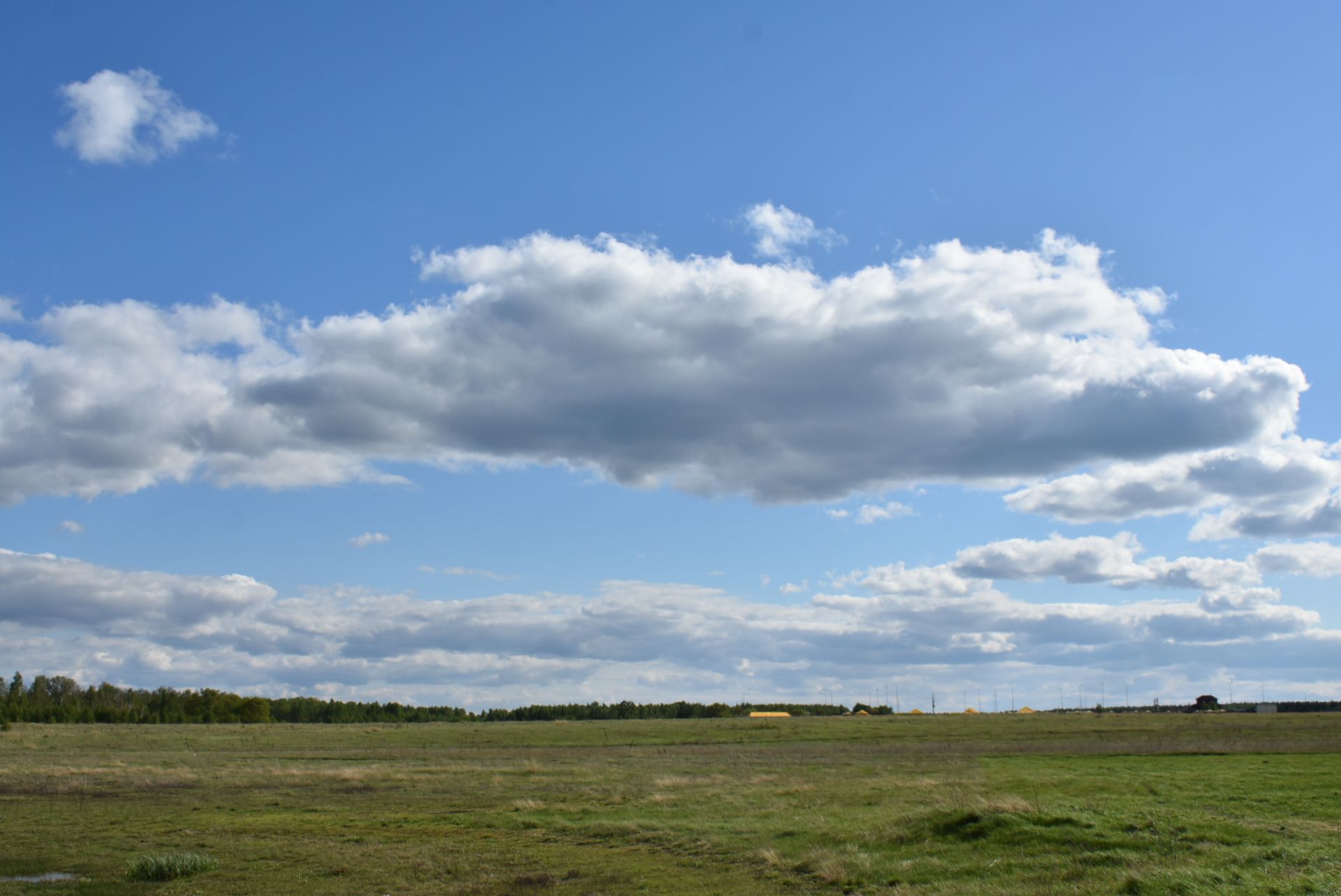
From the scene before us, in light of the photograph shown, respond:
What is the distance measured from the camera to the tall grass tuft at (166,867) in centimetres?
2255

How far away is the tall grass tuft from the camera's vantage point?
74.0 ft

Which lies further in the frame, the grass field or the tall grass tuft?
the tall grass tuft

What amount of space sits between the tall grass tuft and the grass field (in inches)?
16.6

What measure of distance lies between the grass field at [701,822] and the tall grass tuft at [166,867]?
42 cm

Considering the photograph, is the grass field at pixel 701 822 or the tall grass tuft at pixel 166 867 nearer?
the grass field at pixel 701 822

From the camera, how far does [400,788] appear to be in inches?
1854

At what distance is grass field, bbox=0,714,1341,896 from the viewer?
62.2 feet

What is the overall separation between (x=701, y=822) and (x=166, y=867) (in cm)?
1504

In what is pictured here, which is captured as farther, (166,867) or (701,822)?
(701,822)

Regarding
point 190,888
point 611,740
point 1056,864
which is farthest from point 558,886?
point 611,740

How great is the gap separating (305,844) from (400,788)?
64.7 feet

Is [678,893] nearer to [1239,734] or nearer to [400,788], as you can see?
[400,788]

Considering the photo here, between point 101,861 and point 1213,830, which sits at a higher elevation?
point 1213,830

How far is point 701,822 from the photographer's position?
30906 mm
